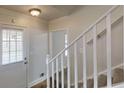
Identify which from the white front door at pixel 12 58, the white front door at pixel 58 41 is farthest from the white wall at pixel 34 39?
the white front door at pixel 58 41

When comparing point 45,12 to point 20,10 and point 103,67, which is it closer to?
point 20,10

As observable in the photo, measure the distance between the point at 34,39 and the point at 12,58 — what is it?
3.31 feet

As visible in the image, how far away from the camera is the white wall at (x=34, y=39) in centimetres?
399

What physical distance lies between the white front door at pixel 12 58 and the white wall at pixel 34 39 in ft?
0.68

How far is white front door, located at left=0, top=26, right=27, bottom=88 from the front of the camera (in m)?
3.61

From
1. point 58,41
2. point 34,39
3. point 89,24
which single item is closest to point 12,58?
point 34,39

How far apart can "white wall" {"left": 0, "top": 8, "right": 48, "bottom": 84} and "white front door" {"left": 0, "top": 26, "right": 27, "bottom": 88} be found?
206 millimetres

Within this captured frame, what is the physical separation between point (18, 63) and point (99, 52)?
7.03 feet

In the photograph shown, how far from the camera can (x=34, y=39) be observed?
4633mm

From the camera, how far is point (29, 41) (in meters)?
4.38

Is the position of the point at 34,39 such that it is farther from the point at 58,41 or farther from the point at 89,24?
the point at 58,41

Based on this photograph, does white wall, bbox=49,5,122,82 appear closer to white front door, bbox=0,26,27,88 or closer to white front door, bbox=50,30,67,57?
white front door, bbox=50,30,67,57

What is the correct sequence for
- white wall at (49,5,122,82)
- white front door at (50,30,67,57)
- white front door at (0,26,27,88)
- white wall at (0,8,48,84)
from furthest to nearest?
white front door at (50,30,67,57) < white wall at (0,8,48,84) < white front door at (0,26,27,88) < white wall at (49,5,122,82)

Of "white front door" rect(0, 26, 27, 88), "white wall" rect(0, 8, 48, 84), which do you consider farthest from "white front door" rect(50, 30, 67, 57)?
"white front door" rect(0, 26, 27, 88)
